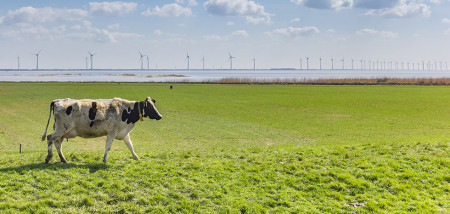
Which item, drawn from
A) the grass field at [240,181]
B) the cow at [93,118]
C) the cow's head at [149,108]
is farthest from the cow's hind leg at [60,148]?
the cow's head at [149,108]

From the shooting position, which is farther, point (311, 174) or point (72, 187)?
point (311, 174)

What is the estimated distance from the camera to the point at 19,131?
3192 centimetres

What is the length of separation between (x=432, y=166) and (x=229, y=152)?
24.3ft

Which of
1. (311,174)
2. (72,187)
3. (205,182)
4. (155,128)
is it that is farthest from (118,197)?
(155,128)

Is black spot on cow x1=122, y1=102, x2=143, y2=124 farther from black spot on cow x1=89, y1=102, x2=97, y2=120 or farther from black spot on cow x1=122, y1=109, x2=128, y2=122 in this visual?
black spot on cow x1=89, y1=102, x2=97, y2=120

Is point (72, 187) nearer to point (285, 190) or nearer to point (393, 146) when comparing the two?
point (285, 190)

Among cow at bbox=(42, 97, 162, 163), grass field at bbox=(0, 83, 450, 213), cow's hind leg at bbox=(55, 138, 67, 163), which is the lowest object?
grass field at bbox=(0, 83, 450, 213)

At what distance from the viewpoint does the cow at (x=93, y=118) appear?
46.8 ft

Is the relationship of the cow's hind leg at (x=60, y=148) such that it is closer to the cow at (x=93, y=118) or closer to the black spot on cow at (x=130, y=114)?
the cow at (x=93, y=118)

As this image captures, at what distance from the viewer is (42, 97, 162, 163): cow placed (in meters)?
14.3

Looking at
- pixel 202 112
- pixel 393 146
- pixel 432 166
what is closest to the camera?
pixel 432 166

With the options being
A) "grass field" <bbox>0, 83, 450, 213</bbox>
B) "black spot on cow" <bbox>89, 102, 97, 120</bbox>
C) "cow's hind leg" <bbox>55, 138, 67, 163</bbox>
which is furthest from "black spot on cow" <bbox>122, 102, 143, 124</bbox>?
"cow's hind leg" <bbox>55, 138, 67, 163</bbox>

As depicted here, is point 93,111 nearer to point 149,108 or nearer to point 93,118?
point 93,118

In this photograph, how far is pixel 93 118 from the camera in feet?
47.6
